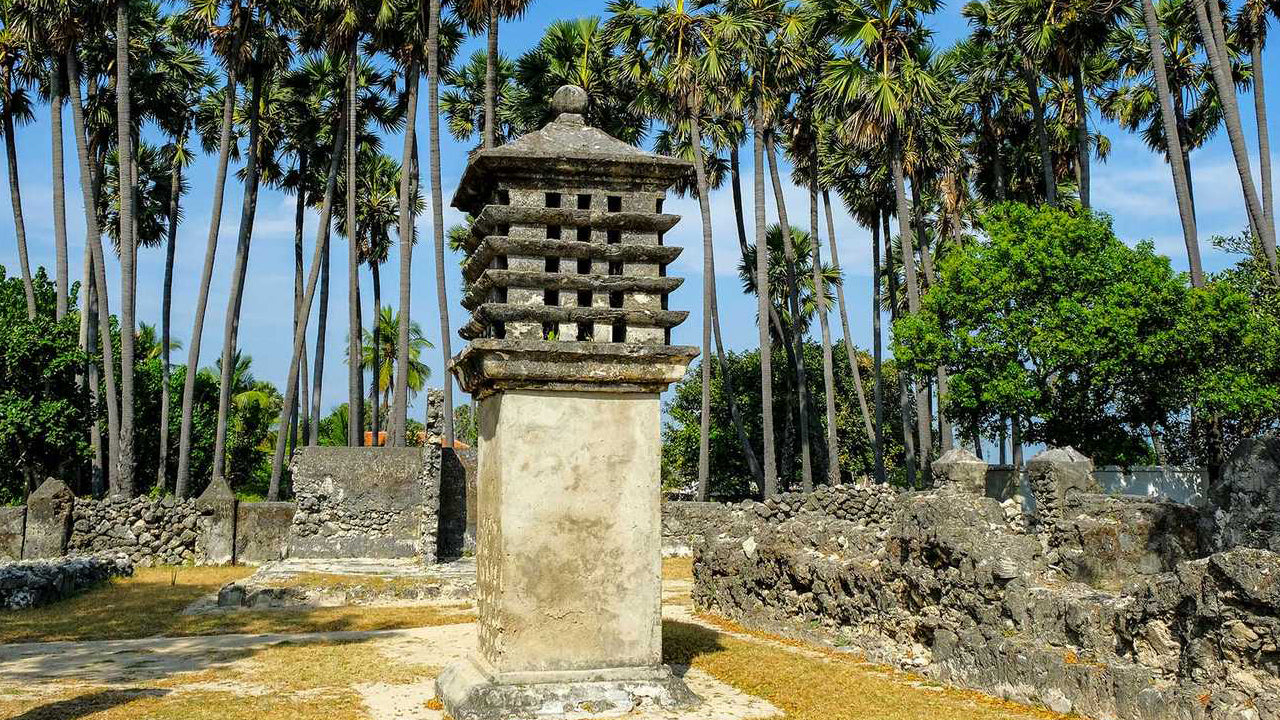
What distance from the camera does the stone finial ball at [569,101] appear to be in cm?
913

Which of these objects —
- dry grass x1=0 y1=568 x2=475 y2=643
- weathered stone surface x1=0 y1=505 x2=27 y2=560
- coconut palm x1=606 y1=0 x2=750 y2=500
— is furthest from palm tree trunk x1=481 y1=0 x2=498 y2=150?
dry grass x1=0 y1=568 x2=475 y2=643

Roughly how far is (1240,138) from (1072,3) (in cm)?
691

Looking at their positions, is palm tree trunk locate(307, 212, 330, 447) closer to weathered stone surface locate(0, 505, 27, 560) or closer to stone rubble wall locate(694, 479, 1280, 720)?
weathered stone surface locate(0, 505, 27, 560)

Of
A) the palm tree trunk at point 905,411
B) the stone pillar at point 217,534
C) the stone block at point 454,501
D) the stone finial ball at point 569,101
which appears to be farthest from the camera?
the palm tree trunk at point 905,411

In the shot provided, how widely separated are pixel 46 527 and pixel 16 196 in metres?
17.6

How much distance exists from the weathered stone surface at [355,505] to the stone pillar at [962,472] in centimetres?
1040

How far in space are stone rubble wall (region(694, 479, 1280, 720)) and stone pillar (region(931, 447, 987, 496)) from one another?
7.76 ft

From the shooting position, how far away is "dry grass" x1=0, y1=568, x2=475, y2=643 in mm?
13297

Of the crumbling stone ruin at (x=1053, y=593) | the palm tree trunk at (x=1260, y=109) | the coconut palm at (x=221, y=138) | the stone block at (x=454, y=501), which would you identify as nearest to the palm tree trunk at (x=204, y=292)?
the coconut palm at (x=221, y=138)

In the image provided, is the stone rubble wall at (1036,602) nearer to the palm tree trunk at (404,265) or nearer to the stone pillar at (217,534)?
the stone pillar at (217,534)

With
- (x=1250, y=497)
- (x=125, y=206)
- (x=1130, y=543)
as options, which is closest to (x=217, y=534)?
(x=125, y=206)

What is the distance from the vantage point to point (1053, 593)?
8.54m

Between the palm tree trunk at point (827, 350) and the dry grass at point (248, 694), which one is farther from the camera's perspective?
the palm tree trunk at point (827, 350)

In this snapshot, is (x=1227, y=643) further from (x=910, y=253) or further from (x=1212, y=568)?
(x=910, y=253)
